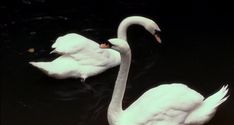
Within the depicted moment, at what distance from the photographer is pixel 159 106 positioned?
15.0 ft

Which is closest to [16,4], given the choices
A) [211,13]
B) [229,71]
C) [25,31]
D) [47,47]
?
[25,31]

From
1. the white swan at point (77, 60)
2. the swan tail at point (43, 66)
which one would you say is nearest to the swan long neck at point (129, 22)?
the white swan at point (77, 60)

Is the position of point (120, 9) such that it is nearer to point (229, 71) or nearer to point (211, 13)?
point (211, 13)

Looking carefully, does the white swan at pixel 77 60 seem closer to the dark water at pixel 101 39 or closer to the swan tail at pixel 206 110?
the dark water at pixel 101 39

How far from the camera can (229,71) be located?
5828mm

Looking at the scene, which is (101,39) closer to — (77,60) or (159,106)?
(77,60)

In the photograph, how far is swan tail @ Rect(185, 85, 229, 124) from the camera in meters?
4.72

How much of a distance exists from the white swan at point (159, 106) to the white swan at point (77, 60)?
1.05 meters

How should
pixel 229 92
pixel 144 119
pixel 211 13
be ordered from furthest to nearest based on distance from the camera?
pixel 211 13, pixel 229 92, pixel 144 119

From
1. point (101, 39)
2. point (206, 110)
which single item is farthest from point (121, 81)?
point (101, 39)

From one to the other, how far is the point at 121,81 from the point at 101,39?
1.96 meters

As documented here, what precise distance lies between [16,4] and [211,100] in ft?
11.7

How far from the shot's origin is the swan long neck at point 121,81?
15.1ft

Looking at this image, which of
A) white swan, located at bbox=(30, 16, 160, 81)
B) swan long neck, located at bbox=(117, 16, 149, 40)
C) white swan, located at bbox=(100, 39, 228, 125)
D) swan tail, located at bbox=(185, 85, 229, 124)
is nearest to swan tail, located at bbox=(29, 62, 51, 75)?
white swan, located at bbox=(30, 16, 160, 81)
